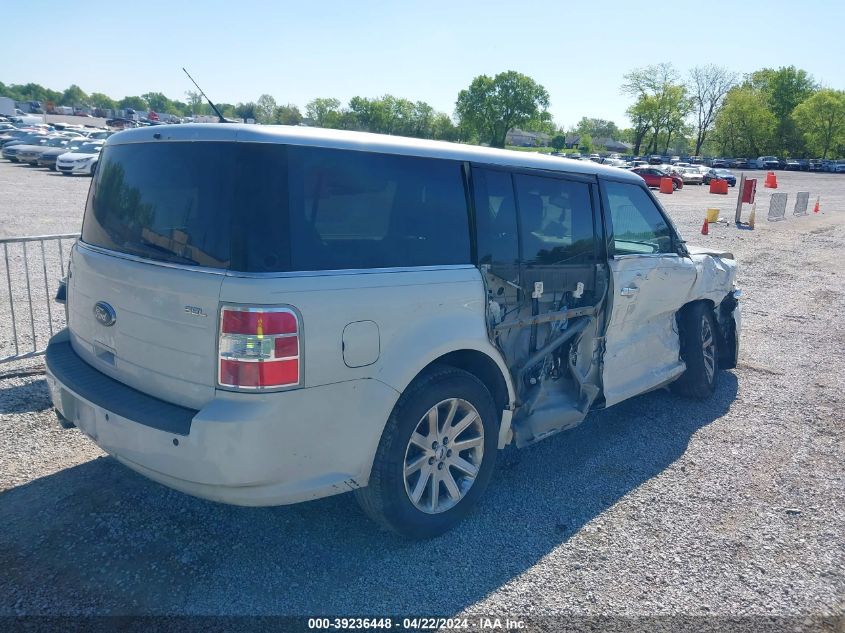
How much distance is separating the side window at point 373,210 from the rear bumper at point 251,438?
617 millimetres

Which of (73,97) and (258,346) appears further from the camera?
(73,97)

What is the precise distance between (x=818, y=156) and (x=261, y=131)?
118 metres

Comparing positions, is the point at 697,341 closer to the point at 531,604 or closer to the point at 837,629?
the point at 837,629

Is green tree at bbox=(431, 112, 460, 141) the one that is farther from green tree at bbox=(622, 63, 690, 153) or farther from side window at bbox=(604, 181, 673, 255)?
green tree at bbox=(622, 63, 690, 153)

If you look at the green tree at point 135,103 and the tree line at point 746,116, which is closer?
the tree line at point 746,116

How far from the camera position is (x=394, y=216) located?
3309 mm

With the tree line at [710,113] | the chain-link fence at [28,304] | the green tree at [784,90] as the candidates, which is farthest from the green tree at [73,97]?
the chain-link fence at [28,304]

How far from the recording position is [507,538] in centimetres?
358

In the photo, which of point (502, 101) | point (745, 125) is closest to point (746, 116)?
point (745, 125)

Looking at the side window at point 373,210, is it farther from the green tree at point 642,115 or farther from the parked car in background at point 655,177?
the green tree at point 642,115

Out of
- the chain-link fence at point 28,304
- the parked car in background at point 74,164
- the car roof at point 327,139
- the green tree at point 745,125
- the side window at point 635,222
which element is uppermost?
the green tree at point 745,125

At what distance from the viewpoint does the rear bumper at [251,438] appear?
2.71 meters

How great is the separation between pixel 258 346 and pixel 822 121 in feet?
382

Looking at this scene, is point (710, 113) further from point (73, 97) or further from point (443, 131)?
point (73, 97)
